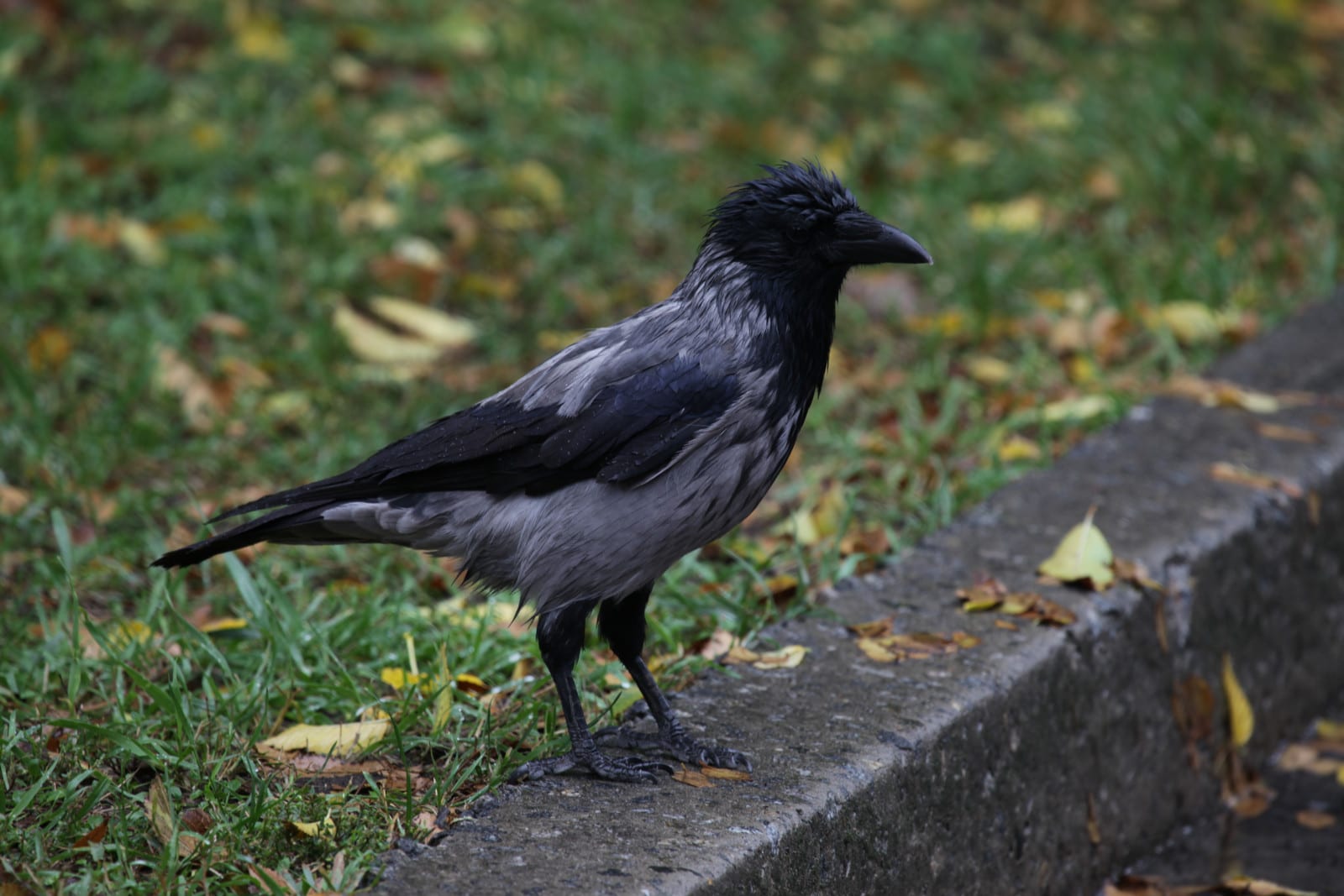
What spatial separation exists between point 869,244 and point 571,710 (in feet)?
3.64

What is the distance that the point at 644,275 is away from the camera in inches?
241

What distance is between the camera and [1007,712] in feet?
10.8

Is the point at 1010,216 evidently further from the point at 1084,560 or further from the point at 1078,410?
the point at 1084,560

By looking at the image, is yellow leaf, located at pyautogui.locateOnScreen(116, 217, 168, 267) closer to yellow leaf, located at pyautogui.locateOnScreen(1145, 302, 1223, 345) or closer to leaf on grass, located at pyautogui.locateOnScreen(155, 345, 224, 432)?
leaf on grass, located at pyautogui.locateOnScreen(155, 345, 224, 432)

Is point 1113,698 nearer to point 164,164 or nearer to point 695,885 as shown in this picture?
point 695,885

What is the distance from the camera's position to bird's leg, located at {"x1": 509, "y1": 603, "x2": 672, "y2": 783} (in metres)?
2.95

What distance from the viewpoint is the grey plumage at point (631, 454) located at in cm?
296

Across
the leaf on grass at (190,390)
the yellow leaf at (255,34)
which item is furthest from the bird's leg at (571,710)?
the yellow leaf at (255,34)

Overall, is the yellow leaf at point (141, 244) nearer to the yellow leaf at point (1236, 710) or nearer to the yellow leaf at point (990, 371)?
the yellow leaf at point (990, 371)

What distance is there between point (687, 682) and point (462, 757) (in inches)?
24.9

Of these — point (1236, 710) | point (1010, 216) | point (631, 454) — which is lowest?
point (1236, 710)

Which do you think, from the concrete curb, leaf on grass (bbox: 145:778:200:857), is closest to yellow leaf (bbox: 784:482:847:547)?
the concrete curb

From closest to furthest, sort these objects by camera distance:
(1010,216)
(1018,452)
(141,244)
Answer: (1018,452) < (141,244) < (1010,216)

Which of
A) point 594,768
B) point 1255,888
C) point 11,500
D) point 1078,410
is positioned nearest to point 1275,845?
point 1255,888
